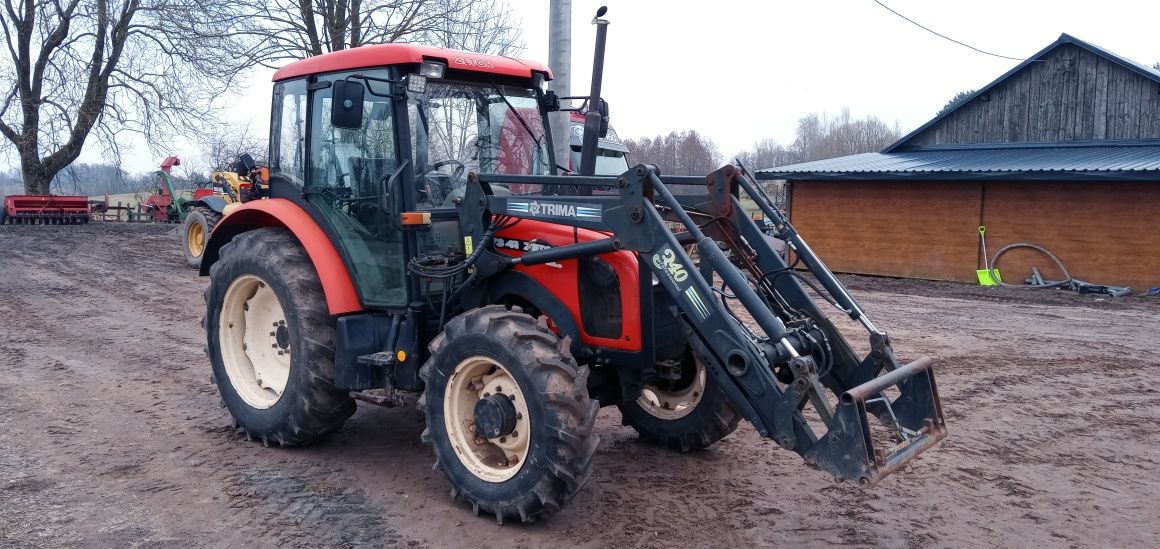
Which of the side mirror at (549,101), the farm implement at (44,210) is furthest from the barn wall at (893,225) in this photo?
the farm implement at (44,210)

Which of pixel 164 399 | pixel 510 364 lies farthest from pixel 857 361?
pixel 164 399

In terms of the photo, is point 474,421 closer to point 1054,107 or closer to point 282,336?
point 282,336

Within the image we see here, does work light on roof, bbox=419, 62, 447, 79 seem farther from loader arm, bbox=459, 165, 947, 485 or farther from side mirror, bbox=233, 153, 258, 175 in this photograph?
side mirror, bbox=233, 153, 258, 175

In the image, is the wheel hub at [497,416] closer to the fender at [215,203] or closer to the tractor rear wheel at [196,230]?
the tractor rear wheel at [196,230]

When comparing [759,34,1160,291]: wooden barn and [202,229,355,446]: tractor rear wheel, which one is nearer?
[202,229,355,446]: tractor rear wheel

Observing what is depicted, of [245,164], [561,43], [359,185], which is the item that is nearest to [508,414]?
[359,185]

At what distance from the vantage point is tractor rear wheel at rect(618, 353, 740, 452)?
221 inches

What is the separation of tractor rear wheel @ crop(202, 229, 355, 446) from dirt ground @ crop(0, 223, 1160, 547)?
0.86 feet

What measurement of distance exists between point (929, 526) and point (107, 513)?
427cm

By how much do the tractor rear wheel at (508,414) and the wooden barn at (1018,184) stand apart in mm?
14119

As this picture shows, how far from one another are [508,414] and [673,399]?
167 cm

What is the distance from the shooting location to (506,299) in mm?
5242

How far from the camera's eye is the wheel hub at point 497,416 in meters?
4.54

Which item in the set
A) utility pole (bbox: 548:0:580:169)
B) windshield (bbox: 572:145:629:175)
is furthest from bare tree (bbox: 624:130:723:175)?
utility pole (bbox: 548:0:580:169)
